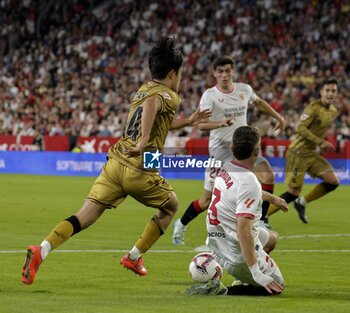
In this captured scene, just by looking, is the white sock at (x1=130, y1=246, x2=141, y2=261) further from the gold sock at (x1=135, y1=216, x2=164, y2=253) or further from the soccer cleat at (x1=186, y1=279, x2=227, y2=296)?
the soccer cleat at (x1=186, y1=279, x2=227, y2=296)

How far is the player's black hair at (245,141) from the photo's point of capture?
8.46 meters

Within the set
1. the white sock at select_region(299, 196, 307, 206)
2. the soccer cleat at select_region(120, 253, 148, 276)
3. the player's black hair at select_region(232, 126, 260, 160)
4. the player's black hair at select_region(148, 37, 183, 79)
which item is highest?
the player's black hair at select_region(148, 37, 183, 79)

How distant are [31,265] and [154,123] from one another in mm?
1880

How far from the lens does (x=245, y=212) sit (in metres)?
8.39

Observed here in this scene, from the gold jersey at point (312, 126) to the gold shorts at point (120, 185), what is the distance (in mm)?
7430

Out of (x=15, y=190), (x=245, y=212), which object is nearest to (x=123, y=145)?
(x=245, y=212)

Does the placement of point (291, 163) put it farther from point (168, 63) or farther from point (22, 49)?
point (22, 49)

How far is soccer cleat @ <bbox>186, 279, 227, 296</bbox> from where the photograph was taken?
8.80 m

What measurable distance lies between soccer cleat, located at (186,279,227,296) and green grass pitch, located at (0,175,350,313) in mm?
116

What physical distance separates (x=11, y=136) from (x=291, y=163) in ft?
69.0

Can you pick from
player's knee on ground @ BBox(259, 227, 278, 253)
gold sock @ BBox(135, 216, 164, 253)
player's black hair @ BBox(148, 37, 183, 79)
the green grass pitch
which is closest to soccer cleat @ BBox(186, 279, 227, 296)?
the green grass pitch

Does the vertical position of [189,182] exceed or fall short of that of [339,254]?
it falls short

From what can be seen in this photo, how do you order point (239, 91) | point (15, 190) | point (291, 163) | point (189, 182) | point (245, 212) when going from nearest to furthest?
1. point (245, 212)
2. point (239, 91)
3. point (291, 163)
4. point (15, 190)
5. point (189, 182)

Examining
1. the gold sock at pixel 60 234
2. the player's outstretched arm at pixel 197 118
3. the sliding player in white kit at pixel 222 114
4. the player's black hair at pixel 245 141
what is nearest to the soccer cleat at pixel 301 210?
the sliding player in white kit at pixel 222 114
